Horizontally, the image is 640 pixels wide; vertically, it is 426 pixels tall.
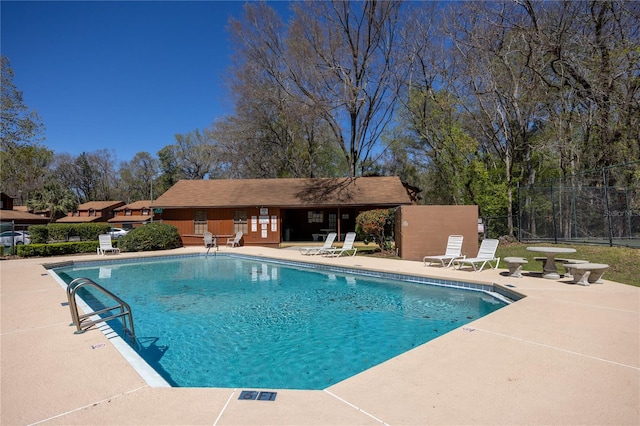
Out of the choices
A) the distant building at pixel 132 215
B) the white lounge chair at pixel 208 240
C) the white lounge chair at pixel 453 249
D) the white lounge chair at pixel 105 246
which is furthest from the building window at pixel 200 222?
the distant building at pixel 132 215

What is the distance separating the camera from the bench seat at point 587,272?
7735 mm

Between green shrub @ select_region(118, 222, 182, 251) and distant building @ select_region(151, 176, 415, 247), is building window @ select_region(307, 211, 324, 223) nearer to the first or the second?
distant building @ select_region(151, 176, 415, 247)

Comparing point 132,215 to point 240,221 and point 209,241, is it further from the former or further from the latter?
point 209,241

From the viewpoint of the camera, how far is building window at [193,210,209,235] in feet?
70.3

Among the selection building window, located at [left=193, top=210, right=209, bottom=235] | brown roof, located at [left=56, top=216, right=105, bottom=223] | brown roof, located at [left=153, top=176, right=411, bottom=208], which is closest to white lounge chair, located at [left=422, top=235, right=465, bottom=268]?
brown roof, located at [left=153, top=176, right=411, bottom=208]

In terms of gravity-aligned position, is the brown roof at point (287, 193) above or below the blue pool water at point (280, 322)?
above

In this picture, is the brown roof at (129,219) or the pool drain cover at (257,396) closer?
the pool drain cover at (257,396)

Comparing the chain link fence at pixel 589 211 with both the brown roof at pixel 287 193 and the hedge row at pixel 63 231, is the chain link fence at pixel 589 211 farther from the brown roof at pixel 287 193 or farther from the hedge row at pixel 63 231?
the hedge row at pixel 63 231

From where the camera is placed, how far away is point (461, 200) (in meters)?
21.8

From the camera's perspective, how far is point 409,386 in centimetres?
317

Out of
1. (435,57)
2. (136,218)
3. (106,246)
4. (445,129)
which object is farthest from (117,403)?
(136,218)

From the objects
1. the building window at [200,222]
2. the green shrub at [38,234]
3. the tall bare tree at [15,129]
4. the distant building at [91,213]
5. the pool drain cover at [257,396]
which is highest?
the tall bare tree at [15,129]

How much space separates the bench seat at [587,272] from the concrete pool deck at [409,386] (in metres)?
2.76

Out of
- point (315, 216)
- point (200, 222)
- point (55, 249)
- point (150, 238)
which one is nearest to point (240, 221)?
point (200, 222)
